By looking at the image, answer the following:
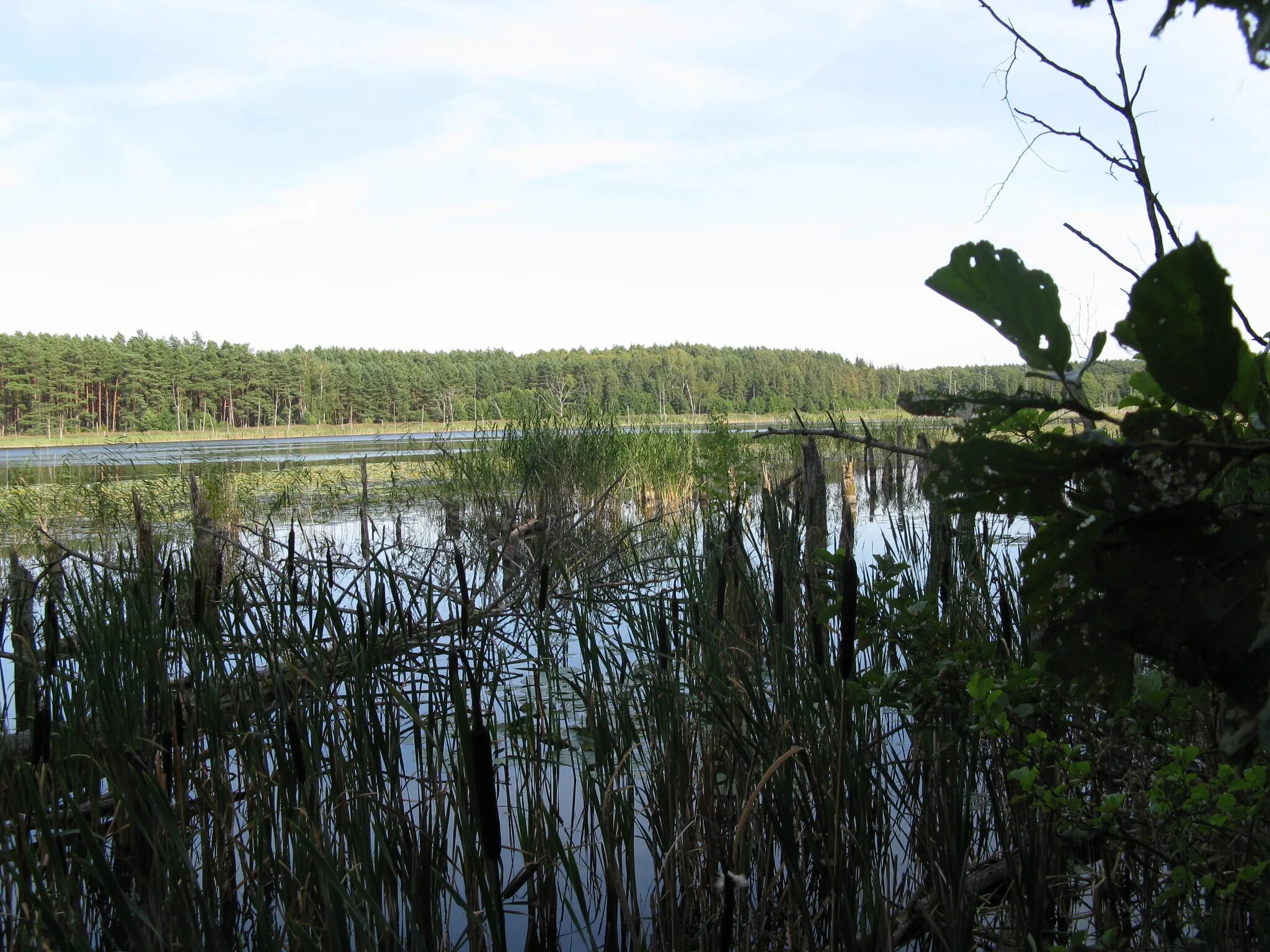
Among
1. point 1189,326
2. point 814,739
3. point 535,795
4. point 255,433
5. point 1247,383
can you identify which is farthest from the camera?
point 255,433

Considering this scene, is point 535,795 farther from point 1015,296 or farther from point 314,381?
point 314,381

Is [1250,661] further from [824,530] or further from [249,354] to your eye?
[249,354]

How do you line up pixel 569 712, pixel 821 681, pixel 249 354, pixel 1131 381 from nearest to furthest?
1. pixel 1131 381
2. pixel 821 681
3. pixel 569 712
4. pixel 249 354

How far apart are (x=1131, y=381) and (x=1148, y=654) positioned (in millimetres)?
686

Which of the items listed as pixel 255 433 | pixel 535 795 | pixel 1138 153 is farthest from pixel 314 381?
pixel 1138 153

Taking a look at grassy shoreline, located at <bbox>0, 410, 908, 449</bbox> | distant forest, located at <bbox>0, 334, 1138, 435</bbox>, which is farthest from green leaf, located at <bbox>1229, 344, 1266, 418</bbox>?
distant forest, located at <bbox>0, 334, 1138, 435</bbox>

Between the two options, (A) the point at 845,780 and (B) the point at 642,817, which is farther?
(B) the point at 642,817

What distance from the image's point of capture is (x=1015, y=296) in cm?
68

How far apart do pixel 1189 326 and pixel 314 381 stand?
67341 millimetres

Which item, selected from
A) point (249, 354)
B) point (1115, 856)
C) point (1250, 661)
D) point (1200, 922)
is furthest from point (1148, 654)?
point (249, 354)

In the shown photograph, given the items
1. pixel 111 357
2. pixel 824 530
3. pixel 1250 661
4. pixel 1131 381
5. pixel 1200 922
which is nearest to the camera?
pixel 1250 661

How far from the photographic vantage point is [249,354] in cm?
6462

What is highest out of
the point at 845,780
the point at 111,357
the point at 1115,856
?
the point at 111,357

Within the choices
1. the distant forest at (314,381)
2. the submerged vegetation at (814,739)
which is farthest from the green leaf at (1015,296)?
the distant forest at (314,381)
